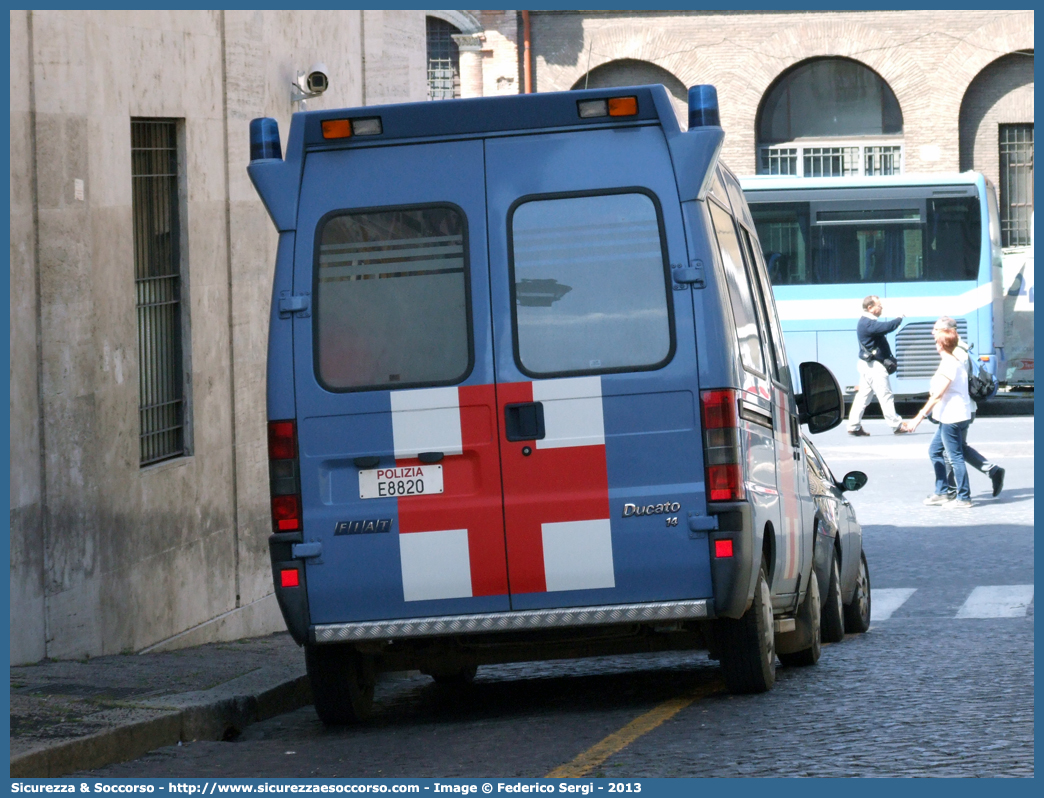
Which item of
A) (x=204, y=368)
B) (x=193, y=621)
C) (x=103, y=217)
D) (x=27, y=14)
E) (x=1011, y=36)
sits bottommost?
(x=193, y=621)

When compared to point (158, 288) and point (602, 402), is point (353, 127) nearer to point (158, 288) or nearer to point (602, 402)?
point (602, 402)

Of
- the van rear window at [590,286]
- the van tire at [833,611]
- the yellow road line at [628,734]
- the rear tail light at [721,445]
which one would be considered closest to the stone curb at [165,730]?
the yellow road line at [628,734]

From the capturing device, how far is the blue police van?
6.63 meters

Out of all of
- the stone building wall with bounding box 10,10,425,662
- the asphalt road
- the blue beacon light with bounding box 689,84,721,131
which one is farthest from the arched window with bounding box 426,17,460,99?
the blue beacon light with bounding box 689,84,721,131

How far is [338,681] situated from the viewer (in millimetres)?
7266

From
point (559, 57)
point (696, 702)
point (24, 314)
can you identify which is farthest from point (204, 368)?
point (559, 57)

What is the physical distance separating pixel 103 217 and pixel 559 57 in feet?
92.4

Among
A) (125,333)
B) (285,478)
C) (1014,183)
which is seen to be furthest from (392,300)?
(1014,183)

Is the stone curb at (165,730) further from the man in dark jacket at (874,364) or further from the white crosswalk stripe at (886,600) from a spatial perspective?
the man in dark jacket at (874,364)

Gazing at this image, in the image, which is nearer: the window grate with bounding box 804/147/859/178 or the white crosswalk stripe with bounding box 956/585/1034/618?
the white crosswalk stripe with bounding box 956/585/1034/618

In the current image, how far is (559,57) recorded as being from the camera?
Answer: 3672 centimetres

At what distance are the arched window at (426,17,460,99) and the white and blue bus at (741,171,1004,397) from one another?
12.1 metres

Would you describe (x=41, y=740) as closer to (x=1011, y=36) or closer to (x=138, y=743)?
(x=138, y=743)

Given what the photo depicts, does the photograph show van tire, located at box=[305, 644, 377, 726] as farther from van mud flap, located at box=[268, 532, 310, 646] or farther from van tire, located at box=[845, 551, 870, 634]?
van tire, located at box=[845, 551, 870, 634]
